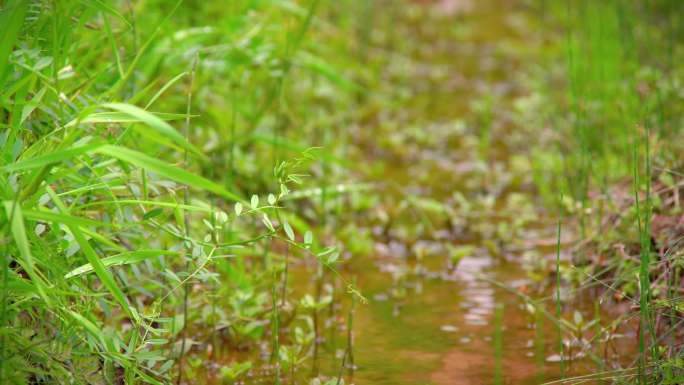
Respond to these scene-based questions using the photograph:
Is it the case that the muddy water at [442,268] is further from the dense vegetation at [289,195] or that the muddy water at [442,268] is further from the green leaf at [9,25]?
the green leaf at [9,25]

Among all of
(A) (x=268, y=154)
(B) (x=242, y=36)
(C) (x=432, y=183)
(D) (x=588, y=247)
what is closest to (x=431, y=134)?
(C) (x=432, y=183)

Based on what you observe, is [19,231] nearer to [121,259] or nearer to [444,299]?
[121,259]

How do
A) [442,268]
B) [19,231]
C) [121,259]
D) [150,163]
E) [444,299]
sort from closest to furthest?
[19,231]
[150,163]
[121,259]
[444,299]
[442,268]

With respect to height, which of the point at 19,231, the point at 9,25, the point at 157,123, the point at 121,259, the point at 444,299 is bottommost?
the point at 444,299

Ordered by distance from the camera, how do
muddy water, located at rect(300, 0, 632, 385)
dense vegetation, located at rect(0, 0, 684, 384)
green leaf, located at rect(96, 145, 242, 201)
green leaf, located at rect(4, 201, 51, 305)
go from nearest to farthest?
green leaf, located at rect(4, 201, 51, 305) → green leaf, located at rect(96, 145, 242, 201) → dense vegetation, located at rect(0, 0, 684, 384) → muddy water, located at rect(300, 0, 632, 385)

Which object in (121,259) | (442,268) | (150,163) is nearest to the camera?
(150,163)

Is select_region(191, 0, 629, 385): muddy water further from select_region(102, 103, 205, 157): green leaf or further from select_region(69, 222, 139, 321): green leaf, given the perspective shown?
select_region(102, 103, 205, 157): green leaf

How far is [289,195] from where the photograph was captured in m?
2.24

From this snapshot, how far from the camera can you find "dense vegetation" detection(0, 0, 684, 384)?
5.34 feet

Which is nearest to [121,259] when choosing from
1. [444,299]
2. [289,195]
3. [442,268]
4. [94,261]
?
[94,261]

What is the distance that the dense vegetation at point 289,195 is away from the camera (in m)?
1.63

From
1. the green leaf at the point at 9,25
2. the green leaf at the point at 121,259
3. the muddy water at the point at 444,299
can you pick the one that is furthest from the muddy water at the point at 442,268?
the green leaf at the point at 9,25

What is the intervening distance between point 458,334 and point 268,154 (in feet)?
4.64

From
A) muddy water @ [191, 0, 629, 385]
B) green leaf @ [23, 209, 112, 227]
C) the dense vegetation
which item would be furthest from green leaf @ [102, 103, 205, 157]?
muddy water @ [191, 0, 629, 385]
